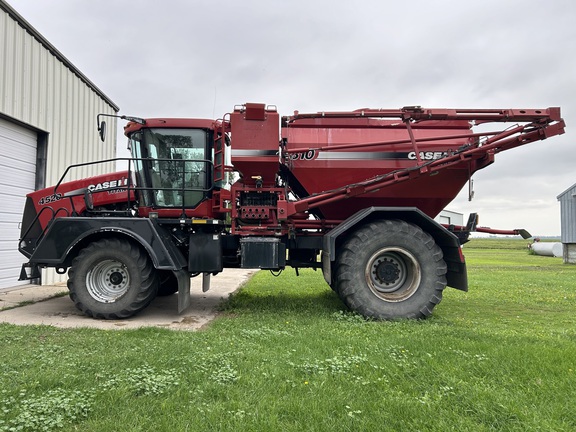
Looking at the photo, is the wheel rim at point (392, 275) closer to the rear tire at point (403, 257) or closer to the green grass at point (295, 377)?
the rear tire at point (403, 257)

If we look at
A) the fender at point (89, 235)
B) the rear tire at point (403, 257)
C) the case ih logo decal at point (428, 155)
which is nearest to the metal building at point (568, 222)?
the case ih logo decal at point (428, 155)

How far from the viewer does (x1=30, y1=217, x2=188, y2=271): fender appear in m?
5.81

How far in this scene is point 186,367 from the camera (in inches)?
137

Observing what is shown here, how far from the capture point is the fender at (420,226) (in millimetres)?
5879

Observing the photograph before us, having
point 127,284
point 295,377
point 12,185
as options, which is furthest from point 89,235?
point 12,185

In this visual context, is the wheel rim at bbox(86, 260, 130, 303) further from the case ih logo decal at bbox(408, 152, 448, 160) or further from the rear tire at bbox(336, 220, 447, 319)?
the case ih logo decal at bbox(408, 152, 448, 160)

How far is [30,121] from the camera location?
8930 millimetres

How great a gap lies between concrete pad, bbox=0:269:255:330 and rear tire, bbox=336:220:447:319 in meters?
2.24

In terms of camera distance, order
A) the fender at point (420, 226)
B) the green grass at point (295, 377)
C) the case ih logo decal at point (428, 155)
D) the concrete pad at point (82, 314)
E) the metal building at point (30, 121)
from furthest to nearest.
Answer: the metal building at point (30, 121), the case ih logo decal at point (428, 155), the fender at point (420, 226), the concrete pad at point (82, 314), the green grass at point (295, 377)

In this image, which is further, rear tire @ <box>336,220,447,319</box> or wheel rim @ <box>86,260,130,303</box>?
wheel rim @ <box>86,260,130,303</box>

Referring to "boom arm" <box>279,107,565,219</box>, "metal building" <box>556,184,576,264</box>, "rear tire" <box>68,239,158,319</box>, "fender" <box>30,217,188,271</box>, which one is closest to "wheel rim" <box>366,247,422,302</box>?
"boom arm" <box>279,107,565,219</box>

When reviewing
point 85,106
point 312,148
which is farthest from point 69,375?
point 85,106

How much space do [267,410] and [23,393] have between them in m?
1.82

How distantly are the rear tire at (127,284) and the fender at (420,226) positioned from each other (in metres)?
2.72
